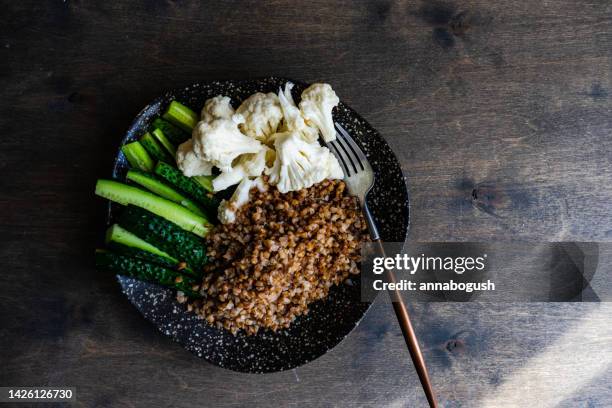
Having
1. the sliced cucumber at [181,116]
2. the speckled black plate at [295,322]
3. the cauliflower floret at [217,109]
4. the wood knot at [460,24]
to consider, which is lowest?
the speckled black plate at [295,322]

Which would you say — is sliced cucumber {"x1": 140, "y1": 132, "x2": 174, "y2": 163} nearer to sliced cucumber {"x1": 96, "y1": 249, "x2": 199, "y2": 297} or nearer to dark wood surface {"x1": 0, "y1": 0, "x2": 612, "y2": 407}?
dark wood surface {"x1": 0, "y1": 0, "x2": 612, "y2": 407}

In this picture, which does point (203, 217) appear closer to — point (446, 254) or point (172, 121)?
point (172, 121)

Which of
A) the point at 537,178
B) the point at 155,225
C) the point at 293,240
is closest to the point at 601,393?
the point at 537,178

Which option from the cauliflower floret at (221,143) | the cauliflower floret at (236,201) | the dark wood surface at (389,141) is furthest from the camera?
the dark wood surface at (389,141)

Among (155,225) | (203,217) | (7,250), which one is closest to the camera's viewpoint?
(155,225)

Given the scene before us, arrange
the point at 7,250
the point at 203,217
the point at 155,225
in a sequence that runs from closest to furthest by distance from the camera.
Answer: the point at 155,225 → the point at 203,217 → the point at 7,250

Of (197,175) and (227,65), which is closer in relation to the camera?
(197,175)

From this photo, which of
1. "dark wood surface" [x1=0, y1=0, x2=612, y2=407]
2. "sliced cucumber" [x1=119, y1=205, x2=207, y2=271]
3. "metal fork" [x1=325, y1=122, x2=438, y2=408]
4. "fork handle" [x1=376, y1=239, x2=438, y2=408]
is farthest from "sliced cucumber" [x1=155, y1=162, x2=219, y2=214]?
"fork handle" [x1=376, y1=239, x2=438, y2=408]

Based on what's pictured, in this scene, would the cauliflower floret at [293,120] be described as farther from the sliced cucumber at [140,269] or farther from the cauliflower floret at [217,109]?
the sliced cucumber at [140,269]

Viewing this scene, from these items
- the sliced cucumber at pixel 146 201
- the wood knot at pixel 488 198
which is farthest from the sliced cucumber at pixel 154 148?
the wood knot at pixel 488 198
